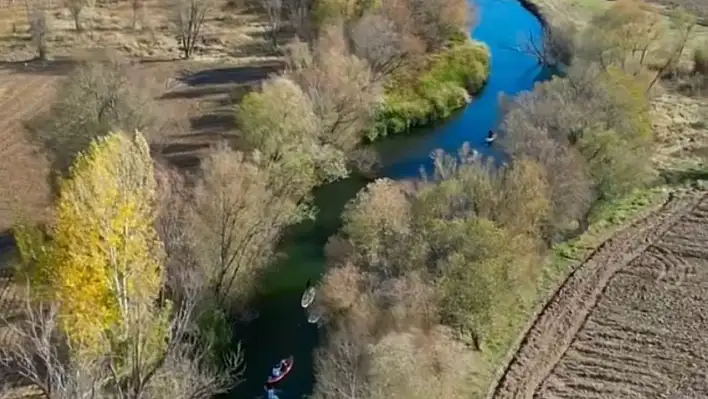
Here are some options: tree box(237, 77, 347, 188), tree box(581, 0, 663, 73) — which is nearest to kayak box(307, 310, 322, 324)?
tree box(237, 77, 347, 188)

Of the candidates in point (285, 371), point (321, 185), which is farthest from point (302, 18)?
point (285, 371)

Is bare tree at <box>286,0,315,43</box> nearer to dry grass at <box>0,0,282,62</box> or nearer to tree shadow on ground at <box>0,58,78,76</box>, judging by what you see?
dry grass at <box>0,0,282,62</box>

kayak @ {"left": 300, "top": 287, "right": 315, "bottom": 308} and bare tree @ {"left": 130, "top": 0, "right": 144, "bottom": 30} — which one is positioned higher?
bare tree @ {"left": 130, "top": 0, "right": 144, "bottom": 30}

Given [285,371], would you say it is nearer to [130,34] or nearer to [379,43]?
[379,43]

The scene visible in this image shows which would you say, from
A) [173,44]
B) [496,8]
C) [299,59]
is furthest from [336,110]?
[496,8]

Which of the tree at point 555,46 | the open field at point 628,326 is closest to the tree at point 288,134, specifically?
the open field at point 628,326

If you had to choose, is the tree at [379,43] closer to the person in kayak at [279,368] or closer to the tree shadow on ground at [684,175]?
the tree shadow on ground at [684,175]
